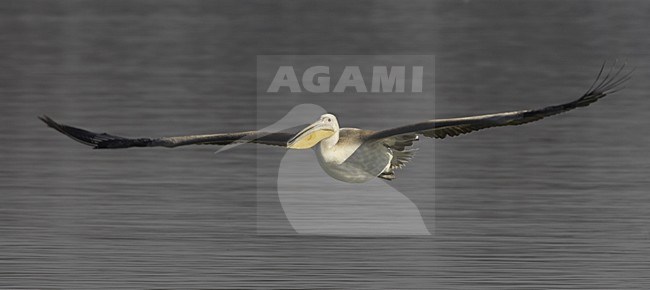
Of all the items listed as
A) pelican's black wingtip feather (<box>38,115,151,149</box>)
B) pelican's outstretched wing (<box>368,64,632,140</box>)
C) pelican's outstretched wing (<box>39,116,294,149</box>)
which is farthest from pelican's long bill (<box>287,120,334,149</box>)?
pelican's black wingtip feather (<box>38,115,151,149</box>)

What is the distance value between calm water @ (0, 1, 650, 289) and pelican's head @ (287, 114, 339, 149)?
1016 mm

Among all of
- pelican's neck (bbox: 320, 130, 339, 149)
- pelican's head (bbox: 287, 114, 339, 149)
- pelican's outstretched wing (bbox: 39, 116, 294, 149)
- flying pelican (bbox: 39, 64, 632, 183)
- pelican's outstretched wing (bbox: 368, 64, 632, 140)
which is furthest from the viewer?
pelican's neck (bbox: 320, 130, 339, 149)

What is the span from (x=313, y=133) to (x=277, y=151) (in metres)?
6.05

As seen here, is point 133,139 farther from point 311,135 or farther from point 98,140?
point 311,135

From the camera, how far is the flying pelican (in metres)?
10.9

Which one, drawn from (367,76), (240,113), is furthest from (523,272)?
(367,76)

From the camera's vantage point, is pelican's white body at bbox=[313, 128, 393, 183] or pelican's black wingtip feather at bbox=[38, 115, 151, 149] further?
pelican's white body at bbox=[313, 128, 393, 183]

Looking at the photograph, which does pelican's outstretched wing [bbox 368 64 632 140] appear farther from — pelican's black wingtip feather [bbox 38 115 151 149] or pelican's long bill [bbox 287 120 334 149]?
pelican's black wingtip feather [bbox 38 115 151 149]

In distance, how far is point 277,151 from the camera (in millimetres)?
17578

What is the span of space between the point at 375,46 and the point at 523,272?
13.5 metres

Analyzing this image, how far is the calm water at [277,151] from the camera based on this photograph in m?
12.6

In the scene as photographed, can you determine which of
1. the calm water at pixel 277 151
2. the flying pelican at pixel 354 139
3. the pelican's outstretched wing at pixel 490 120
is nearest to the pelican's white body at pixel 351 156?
the flying pelican at pixel 354 139

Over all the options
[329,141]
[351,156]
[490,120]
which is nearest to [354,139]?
[351,156]

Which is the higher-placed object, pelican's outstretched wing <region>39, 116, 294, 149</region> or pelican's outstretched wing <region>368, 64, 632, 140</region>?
pelican's outstretched wing <region>368, 64, 632, 140</region>
